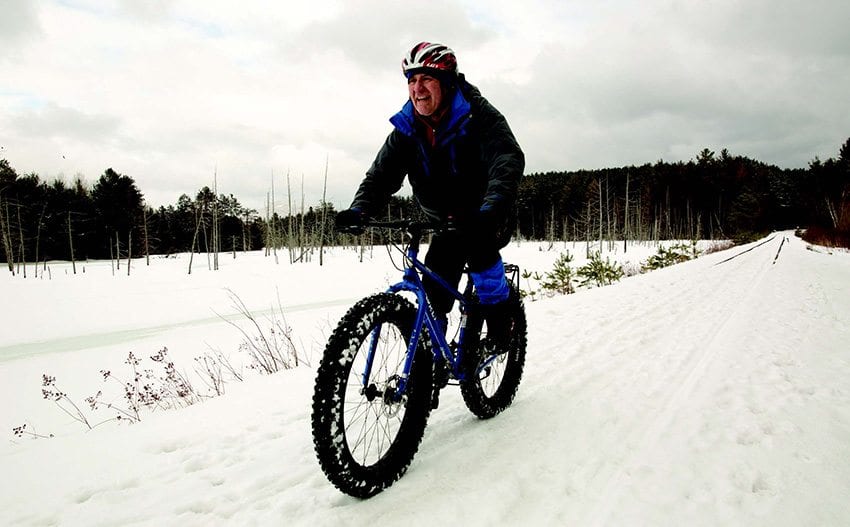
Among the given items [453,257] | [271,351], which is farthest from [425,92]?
[271,351]

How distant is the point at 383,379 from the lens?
224cm

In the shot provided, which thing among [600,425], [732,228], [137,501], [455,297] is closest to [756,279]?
[600,425]

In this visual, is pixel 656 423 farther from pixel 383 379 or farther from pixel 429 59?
pixel 429 59

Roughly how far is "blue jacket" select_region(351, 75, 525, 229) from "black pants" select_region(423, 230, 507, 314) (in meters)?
0.18

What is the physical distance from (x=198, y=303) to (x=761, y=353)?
977 inches

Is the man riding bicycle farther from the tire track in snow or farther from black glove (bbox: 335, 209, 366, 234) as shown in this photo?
the tire track in snow

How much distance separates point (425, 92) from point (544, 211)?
276 ft

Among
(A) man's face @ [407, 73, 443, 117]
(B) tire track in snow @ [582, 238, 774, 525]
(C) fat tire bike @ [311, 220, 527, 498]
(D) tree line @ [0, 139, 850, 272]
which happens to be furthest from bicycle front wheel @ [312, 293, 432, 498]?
(D) tree line @ [0, 139, 850, 272]

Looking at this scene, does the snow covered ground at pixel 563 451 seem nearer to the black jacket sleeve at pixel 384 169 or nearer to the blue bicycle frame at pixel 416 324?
the blue bicycle frame at pixel 416 324

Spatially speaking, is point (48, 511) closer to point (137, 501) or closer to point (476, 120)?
point (137, 501)

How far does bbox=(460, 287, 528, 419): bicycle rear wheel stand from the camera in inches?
109

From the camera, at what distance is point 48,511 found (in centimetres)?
205

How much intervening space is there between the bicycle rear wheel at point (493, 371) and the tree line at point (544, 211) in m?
36.7

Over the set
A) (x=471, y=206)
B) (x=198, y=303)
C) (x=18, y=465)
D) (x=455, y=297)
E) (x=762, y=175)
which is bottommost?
(x=198, y=303)
